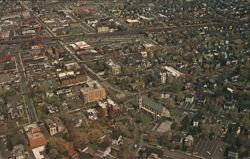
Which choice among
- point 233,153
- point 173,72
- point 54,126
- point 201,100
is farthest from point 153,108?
point 173,72

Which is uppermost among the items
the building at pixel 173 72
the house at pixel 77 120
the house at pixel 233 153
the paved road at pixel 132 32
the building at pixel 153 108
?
the paved road at pixel 132 32

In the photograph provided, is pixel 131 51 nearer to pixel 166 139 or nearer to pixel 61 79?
pixel 61 79

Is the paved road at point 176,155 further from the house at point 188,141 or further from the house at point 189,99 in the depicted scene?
the house at point 189,99

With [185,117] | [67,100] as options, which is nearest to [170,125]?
[185,117]

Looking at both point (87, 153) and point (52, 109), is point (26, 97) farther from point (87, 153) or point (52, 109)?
point (87, 153)

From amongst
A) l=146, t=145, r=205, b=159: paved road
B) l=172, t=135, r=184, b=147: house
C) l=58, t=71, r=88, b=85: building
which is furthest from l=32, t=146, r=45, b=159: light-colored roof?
l=58, t=71, r=88, b=85: building

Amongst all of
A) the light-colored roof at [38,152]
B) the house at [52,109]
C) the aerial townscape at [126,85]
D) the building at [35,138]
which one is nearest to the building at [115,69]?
the aerial townscape at [126,85]
